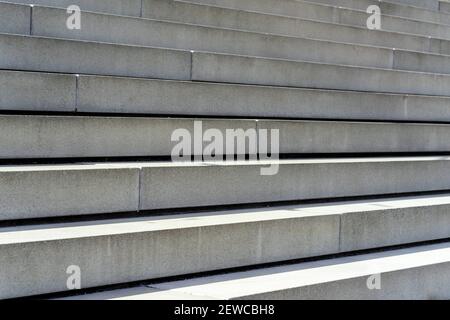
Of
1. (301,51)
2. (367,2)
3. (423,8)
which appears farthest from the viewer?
(423,8)

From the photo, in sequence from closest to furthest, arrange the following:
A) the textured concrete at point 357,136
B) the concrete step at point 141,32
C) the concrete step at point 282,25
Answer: the concrete step at point 141,32, the textured concrete at point 357,136, the concrete step at point 282,25

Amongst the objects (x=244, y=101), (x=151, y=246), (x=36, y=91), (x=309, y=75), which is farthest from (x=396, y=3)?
(x=151, y=246)

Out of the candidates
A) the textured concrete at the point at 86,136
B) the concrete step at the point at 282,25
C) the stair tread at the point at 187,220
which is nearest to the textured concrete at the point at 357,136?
the stair tread at the point at 187,220

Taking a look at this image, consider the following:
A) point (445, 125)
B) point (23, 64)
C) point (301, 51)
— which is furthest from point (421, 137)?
point (23, 64)

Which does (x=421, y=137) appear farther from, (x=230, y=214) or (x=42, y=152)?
(x=42, y=152)

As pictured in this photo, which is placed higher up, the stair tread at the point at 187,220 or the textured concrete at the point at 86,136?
the textured concrete at the point at 86,136

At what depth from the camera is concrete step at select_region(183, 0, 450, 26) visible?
7.40 metres

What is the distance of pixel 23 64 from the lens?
15.7 feet

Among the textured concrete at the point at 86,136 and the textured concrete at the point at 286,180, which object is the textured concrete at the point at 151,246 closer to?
the textured concrete at the point at 286,180

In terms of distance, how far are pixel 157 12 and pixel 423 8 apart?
4.86 m

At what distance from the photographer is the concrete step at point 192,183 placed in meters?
3.73

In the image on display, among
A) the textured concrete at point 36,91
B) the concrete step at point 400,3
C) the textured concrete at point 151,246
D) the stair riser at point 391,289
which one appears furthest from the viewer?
the concrete step at point 400,3

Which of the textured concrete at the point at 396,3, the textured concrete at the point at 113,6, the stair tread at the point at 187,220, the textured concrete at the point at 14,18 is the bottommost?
the stair tread at the point at 187,220

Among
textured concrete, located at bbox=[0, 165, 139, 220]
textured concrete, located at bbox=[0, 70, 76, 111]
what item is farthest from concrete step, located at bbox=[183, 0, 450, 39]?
textured concrete, located at bbox=[0, 165, 139, 220]
